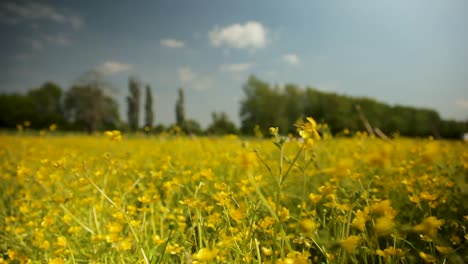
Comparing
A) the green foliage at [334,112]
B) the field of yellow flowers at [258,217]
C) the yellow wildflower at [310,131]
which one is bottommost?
the field of yellow flowers at [258,217]

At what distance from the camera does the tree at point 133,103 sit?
136 ft

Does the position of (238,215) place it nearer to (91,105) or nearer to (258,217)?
(258,217)

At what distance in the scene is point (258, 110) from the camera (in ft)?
108

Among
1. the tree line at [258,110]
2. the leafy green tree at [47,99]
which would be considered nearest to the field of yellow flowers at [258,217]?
the tree line at [258,110]

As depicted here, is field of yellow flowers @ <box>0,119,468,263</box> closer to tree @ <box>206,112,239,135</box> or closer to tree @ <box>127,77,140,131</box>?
tree @ <box>206,112,239,135</box>

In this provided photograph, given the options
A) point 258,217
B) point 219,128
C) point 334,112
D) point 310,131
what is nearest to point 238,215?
point 310,131

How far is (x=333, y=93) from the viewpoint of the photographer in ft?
103

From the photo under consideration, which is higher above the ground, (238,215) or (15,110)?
(15,110)

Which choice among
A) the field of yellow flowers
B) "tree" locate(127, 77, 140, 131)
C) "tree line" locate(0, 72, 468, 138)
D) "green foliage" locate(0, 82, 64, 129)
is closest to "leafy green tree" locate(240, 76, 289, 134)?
"tree line" locate(0, 72, 468, 138)

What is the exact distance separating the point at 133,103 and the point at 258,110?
736 inches

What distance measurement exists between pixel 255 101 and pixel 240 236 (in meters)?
34.3

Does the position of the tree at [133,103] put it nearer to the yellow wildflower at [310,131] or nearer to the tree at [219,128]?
the tree at [219,128]

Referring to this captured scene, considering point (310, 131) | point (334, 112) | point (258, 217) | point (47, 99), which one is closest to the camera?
point (310, 131)

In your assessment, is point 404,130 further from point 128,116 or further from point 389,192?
point 128,116
